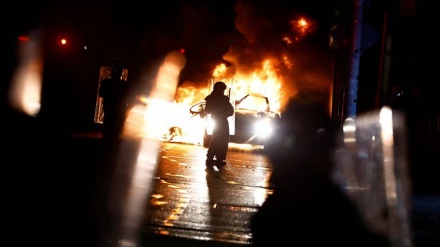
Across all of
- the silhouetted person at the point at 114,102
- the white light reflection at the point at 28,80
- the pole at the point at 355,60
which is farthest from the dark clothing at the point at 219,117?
the white light reflection at the point at 28,80

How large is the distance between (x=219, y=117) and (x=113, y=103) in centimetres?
327

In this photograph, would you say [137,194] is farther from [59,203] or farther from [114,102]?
[114,102]

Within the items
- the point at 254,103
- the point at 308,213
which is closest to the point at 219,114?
the point at 308,213

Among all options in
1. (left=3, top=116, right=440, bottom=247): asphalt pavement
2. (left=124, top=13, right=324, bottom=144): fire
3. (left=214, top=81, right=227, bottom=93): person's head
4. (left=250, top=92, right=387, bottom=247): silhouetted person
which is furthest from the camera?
(left=124, top=13, right=324, bottom=144): fire

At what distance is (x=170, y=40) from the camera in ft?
87.1

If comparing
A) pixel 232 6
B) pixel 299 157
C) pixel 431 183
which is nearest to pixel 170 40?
pixel 232 6

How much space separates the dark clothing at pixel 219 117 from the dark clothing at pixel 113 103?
2918 millimetres

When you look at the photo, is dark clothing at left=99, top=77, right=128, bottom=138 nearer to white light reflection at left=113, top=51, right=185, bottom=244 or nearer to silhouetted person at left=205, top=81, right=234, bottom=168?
white light reflection at left=113, top=51, right=185, bottom=244

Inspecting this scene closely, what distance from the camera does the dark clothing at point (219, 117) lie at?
412 inches

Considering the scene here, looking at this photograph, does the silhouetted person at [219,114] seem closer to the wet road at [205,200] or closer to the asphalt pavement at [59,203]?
the wet road at [205,200]

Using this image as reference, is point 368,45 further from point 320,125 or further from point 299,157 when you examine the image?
point 320,125

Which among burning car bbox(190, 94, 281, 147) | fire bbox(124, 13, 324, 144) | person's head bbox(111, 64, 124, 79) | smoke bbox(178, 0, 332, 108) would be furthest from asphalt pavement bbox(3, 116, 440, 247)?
smoke bbox(178, 0, 332, 108)

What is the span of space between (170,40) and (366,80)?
453 inches

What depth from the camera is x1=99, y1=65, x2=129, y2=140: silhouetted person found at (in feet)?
25.5
